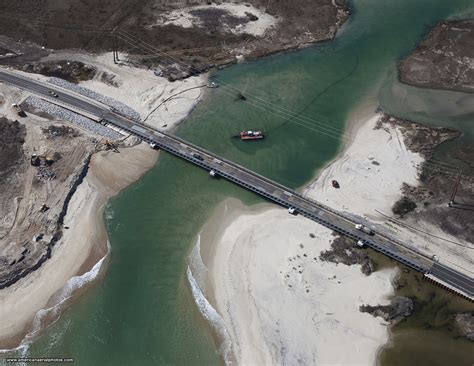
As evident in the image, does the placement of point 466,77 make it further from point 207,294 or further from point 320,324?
point 207,294

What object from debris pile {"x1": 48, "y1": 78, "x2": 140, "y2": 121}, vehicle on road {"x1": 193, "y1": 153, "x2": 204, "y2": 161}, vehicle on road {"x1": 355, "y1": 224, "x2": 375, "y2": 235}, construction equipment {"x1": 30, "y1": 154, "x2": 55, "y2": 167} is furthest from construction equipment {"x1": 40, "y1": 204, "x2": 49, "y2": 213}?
vehicle on road {"x1": 355, "y1": 224, "x2": 375, "y2": 235}

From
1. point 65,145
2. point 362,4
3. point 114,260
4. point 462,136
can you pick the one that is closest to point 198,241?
point 114,260

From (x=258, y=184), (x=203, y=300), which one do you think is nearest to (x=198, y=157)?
(x=258, y=184)

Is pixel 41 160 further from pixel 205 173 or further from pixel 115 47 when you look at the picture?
pixel 115 47

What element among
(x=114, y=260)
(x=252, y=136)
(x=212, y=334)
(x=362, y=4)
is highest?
(x=362, y=4)

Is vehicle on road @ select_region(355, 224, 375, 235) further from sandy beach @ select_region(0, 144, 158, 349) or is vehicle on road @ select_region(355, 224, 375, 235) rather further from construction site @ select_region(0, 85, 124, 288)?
construction site @ select_region(0, 85, 124, 288)

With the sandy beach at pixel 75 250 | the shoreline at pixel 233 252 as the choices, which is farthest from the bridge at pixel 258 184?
the sandy beach at pixel 75 250
